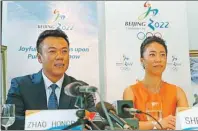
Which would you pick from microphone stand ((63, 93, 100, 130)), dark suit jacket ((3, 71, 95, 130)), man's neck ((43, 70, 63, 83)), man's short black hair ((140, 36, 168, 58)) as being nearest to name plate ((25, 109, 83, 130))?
microphone stand ((63, 93, 100, 130))

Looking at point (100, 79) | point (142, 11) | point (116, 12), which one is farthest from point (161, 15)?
point (100, 79)

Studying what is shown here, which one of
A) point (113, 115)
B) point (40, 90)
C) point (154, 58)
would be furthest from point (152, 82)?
point (40, 90)

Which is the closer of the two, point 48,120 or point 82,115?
point 82,115

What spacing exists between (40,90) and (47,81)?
8 cm

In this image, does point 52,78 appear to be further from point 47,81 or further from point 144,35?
point 144,35

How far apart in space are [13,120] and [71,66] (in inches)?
24.0

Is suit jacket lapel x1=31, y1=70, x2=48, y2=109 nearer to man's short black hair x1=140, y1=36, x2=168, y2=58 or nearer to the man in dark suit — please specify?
the man in dark suit

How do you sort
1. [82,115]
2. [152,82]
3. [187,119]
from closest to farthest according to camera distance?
[82,115] < [187,119] < [152,82]

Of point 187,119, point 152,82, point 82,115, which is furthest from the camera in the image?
point 152,82

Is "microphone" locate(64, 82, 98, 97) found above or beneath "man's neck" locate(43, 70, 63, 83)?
beneath

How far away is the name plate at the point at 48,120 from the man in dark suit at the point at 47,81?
0.32m

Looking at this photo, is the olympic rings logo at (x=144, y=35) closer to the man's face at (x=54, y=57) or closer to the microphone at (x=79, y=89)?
the man's face at (x=54, y=57)

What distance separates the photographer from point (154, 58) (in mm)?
2465

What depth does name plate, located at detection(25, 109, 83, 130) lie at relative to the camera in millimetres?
1894
